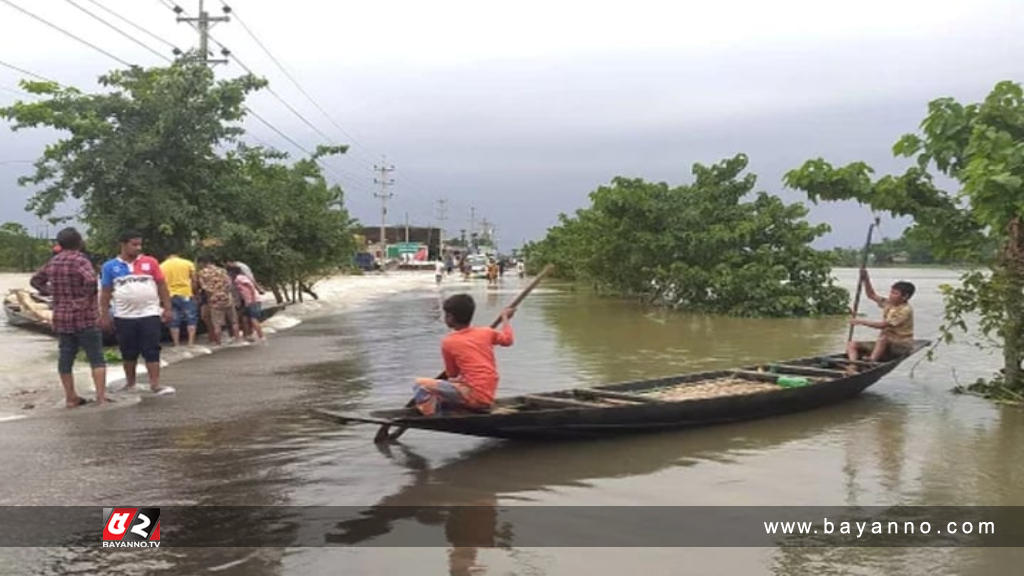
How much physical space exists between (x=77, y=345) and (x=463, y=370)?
4318 millimetres

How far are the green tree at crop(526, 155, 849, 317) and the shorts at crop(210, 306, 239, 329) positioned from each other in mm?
14574

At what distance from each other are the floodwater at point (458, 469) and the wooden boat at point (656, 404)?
6.2 inches

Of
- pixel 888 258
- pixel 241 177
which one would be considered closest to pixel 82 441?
pixel 241 177

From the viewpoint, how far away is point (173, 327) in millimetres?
13523

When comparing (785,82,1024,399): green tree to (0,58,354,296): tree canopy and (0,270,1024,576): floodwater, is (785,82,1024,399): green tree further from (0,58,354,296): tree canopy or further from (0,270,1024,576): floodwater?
(0,58,354,296): tree canopy

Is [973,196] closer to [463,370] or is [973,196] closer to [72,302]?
[463,370]

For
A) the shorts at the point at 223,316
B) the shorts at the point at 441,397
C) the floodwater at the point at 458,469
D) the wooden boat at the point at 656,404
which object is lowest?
the floodwater at the point at 458,469

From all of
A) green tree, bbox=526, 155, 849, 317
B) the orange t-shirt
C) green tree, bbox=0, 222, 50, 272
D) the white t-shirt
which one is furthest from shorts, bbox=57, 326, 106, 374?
green tree, bbox=0, 222, 50, 272

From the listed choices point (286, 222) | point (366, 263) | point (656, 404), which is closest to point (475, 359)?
point (656, 404)

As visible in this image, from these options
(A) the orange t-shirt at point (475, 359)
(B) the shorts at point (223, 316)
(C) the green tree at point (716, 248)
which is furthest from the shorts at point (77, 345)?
(C) the green tree at point (716, 248)

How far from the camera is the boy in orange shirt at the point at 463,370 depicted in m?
6.73

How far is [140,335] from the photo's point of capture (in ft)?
30.4

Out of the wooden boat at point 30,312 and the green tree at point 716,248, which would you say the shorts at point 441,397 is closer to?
the wooden boat at point 30,312

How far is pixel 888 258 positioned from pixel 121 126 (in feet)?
275
